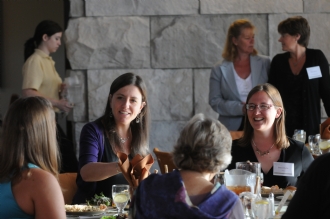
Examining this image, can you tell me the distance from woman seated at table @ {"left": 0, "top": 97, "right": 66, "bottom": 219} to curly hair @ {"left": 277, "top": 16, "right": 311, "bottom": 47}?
3273mm

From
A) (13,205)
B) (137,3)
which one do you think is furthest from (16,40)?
(13,205)

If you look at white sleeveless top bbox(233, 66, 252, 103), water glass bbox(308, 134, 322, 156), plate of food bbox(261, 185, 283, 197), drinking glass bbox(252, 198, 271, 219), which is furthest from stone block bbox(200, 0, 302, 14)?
drinking glass bbox(252, 198, 271, 219)

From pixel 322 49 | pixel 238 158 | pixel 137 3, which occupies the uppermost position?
pixel 137 3

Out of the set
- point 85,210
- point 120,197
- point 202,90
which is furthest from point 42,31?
point 120,197

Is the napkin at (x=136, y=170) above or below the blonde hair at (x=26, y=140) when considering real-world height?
below

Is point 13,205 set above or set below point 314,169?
below

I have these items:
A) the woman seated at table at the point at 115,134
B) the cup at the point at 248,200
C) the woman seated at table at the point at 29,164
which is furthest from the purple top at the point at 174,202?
the woman seated at table at the point at 115,134

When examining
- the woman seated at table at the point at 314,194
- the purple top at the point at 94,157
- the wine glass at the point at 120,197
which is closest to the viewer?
the woman seated at table at the point at 314,194

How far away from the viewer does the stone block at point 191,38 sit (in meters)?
5.91

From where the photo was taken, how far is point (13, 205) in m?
2.48

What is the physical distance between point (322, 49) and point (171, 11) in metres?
1.42

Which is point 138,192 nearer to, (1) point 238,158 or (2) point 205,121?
(2) point 205,121

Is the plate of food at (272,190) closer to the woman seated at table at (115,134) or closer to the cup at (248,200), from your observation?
the cup at (248,200)

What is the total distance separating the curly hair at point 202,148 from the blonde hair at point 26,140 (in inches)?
20.0
